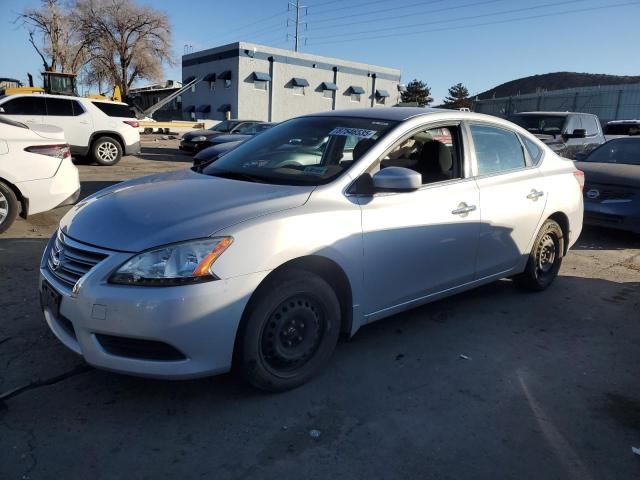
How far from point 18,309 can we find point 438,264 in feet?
10.5

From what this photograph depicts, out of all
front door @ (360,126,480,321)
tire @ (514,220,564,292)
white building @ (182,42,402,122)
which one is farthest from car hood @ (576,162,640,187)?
white building @ (182,42,402,122)

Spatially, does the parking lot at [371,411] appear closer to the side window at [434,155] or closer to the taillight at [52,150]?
the side window at [434,155]

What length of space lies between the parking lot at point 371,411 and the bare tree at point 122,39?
165ft

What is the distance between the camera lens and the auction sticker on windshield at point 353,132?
11.6ft

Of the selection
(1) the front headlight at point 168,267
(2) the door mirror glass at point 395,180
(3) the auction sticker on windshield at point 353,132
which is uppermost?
(3) the auction sticker on windshield at point 353,132

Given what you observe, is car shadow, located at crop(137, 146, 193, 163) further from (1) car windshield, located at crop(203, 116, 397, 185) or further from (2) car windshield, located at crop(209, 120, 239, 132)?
(1) car windshield, located at crop(203, 116, 397, 185)

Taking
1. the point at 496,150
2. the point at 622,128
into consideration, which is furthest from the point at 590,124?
the point at 496,150

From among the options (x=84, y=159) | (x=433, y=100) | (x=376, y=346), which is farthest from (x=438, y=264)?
(x=433, y=100)

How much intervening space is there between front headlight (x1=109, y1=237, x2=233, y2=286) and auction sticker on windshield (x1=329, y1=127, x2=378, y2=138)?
1.55 metres

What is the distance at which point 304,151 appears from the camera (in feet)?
12.7

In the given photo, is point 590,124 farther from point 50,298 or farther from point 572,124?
point 50,298

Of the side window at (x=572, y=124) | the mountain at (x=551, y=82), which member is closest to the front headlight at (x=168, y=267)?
the side window at (x=572, y=124)

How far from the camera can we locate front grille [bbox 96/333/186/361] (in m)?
2.54

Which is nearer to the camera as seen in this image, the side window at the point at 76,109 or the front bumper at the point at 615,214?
the front bumper at the point at 615,214
